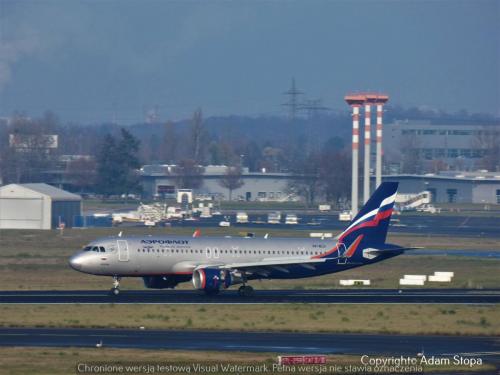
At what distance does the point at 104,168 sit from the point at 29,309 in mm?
141353

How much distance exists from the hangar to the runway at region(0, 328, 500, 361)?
79.1 m

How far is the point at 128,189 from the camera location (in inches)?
7544

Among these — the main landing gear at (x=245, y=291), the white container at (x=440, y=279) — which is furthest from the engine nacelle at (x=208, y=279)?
the white container at (x=440, y=279)

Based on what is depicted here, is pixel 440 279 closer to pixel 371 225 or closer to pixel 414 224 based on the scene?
pixel 371 225

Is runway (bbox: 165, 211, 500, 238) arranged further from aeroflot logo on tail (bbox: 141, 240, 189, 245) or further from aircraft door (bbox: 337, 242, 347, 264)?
aeroflot logo on tail (bbox: 141, 240, 189, 245)

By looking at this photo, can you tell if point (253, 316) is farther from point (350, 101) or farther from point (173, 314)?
point (350, 101)

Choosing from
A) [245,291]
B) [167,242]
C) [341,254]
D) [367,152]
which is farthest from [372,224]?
[367,152]

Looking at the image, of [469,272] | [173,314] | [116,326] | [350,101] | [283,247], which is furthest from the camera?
[350,101]

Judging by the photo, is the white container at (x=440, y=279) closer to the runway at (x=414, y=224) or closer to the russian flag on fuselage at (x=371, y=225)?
the russian flag on fuselage at (x=371, y=225)

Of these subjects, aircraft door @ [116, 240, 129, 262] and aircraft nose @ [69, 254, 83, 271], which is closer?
aircraft nose @ [69, 254, 83, 271]

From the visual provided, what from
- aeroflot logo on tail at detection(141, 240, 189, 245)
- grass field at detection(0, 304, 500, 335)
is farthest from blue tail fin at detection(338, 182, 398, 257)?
grass field at detection(0, 304, 500, 335)

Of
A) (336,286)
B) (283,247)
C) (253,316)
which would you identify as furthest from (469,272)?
(253,316)

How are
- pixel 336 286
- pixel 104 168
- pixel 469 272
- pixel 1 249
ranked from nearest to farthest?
pixel 336 286 < pixel 469 272 < pixel 1 249 < pixel 104 168

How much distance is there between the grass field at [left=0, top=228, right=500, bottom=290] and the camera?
228 ft
